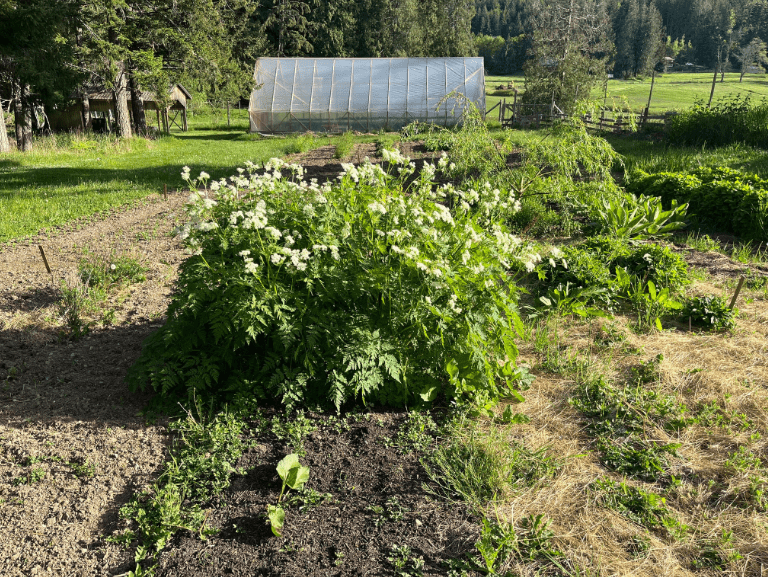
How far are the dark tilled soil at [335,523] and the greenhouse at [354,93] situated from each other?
927 inches

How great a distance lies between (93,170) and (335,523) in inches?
559

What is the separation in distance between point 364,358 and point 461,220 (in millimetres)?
1210

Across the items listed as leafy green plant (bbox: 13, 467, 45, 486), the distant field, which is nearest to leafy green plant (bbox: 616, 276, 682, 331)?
leafy green plant (bbox: 13, 467, 45, 486)

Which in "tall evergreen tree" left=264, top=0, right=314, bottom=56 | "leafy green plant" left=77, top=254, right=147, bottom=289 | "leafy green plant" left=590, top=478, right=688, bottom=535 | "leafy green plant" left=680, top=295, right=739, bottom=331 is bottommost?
"leafy green plant" left=590, top=478, right=688, bottom=535

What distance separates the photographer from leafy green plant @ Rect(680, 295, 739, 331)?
4598 millimetres

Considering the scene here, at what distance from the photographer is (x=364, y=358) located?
307 centimetres

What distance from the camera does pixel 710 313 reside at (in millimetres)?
4660

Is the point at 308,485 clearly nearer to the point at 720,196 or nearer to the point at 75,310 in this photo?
the point at 75,310

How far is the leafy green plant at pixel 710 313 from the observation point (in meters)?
4.60

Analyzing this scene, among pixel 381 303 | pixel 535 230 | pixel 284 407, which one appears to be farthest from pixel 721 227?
pixel 284 407

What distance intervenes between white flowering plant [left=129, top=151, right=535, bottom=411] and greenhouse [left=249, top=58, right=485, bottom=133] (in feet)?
74.5

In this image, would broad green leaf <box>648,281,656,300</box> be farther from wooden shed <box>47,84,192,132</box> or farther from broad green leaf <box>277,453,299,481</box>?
wooden shed <box>47,84,192,132</box>

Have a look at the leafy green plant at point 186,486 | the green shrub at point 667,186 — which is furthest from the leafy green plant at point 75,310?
the green shrub at point 667,186

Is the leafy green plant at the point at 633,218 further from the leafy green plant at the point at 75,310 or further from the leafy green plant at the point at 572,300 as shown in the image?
the leafy green plant at the point at 75,310
